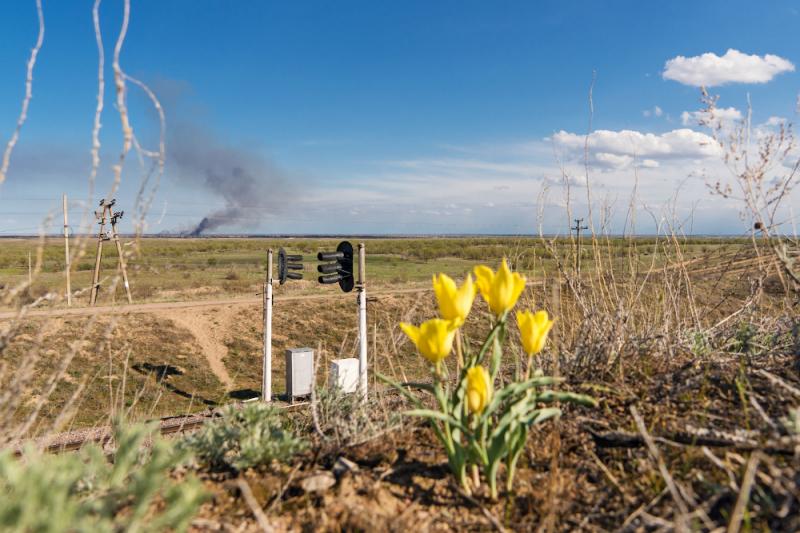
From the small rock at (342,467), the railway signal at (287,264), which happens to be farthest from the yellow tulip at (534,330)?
the railway signal at (287,264)

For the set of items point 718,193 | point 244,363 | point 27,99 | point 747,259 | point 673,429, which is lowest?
point 244,363

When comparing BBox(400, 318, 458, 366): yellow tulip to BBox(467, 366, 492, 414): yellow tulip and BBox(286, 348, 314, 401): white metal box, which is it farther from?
BBox(286, 348, 314, 401): white metal box

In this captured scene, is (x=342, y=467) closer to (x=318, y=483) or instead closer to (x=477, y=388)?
(x=318, y=483)

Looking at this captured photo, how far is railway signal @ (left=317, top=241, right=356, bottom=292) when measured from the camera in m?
8.73

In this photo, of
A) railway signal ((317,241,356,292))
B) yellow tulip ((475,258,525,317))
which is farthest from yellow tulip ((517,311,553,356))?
railway signal ((317,241,356,292))

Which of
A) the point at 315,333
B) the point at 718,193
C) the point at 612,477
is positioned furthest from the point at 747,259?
the point at 315,333

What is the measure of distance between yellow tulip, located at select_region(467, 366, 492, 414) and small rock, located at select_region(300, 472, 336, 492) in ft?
1.97

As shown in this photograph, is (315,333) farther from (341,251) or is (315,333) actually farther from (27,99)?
(27,99)

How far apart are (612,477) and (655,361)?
3.35 feet

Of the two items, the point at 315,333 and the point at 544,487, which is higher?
the point at 544,487

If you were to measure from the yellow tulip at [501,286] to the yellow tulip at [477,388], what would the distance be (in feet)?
0.72

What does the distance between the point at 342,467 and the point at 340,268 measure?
7206 millimetres

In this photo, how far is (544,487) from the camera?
1.87m

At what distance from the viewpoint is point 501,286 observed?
1.78m
